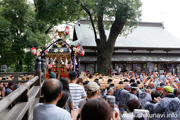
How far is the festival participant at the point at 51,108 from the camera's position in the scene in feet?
6.40

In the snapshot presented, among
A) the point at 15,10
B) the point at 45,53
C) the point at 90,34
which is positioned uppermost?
the point at 15,10

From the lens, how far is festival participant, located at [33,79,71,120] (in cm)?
195

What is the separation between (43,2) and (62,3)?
1.65 m

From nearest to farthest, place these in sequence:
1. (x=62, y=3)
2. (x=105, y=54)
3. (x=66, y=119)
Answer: (x=66, y=119), (x=62, y=3), (x=105, y=54)

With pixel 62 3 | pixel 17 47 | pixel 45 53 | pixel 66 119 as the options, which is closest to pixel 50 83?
pixel 66 119

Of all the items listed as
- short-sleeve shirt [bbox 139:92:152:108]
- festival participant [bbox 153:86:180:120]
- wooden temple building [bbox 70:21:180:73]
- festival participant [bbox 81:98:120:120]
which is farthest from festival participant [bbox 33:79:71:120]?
wooden temple building [bbox 70:21:180:73]

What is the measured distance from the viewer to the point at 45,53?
13.2m

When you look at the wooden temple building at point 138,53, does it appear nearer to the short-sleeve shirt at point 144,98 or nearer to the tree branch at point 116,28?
the tree branch at point 116,28

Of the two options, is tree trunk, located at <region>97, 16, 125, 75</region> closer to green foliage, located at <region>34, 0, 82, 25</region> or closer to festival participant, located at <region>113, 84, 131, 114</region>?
green foliage, located at <region>34, 0, 82, 25</region>

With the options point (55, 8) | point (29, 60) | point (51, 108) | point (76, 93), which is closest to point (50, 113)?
point (51, 108)

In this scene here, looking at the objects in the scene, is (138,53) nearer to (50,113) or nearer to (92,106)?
(50,113)

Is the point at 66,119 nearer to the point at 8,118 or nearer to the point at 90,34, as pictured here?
the point at 8,118

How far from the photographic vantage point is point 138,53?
897 inches

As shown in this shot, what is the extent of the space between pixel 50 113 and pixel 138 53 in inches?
866
